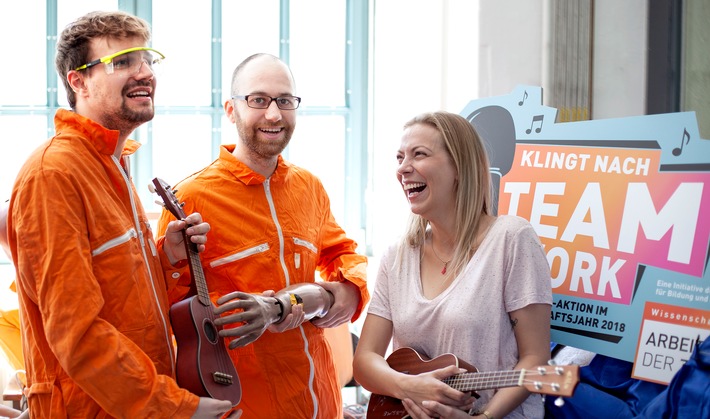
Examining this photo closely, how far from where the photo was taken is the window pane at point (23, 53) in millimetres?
5289

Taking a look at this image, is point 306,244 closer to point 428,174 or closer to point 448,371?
point 428,174

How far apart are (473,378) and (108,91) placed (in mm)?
1251

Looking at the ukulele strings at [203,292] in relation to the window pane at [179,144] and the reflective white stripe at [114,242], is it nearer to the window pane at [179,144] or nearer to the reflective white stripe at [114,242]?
the reflective white stripe at [114,242]

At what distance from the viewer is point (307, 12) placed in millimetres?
5629

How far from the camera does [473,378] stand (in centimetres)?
204

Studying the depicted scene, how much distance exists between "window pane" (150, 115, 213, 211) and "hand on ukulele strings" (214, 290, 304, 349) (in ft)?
11.2

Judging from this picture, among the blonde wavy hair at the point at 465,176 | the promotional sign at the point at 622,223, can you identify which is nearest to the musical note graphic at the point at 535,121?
the promotional sign at the point at 622,223

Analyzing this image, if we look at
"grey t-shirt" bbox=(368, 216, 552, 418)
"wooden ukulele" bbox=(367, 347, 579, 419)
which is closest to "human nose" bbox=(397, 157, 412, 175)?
"grey t-shirt" bbox=(368, 216, 552, 418)

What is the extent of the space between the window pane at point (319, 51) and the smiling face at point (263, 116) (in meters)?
3.09

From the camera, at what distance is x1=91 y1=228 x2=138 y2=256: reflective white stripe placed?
75.1 inches

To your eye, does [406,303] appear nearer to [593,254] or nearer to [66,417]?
[593,254]

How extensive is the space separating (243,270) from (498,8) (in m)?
1.81

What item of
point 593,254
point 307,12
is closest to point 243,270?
point 593,254

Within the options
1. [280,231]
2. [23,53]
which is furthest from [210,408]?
[23,53]
